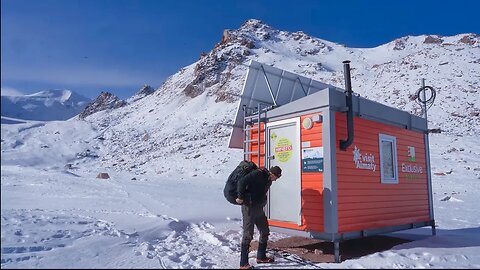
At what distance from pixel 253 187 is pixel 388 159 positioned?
4.36 m

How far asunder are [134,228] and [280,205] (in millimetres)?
3411

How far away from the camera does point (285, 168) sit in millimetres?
8555

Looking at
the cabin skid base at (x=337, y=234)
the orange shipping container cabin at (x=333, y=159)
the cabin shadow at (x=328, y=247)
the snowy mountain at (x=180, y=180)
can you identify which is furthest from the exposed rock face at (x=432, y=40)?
the cabin skid base at (x=337, y=234)

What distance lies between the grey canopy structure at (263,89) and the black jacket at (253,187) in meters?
3.15

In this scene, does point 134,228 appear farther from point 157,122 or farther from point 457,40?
point 457,40

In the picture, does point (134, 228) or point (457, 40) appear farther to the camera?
point (457, 40)

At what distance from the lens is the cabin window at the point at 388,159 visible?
9.16 m

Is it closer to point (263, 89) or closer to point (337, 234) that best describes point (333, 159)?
point (337, 234)

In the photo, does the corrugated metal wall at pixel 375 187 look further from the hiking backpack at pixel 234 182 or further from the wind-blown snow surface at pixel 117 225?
the hiking backpack at pixel 234 182

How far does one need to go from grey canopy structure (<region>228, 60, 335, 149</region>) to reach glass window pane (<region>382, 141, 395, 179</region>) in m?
2.98

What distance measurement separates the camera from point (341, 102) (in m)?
8.04

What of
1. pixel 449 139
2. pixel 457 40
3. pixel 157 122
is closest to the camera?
pixel 449 139

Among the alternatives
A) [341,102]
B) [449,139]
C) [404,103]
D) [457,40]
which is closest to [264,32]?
[457,40]

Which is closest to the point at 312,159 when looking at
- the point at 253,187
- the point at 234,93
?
the point at 253,187
